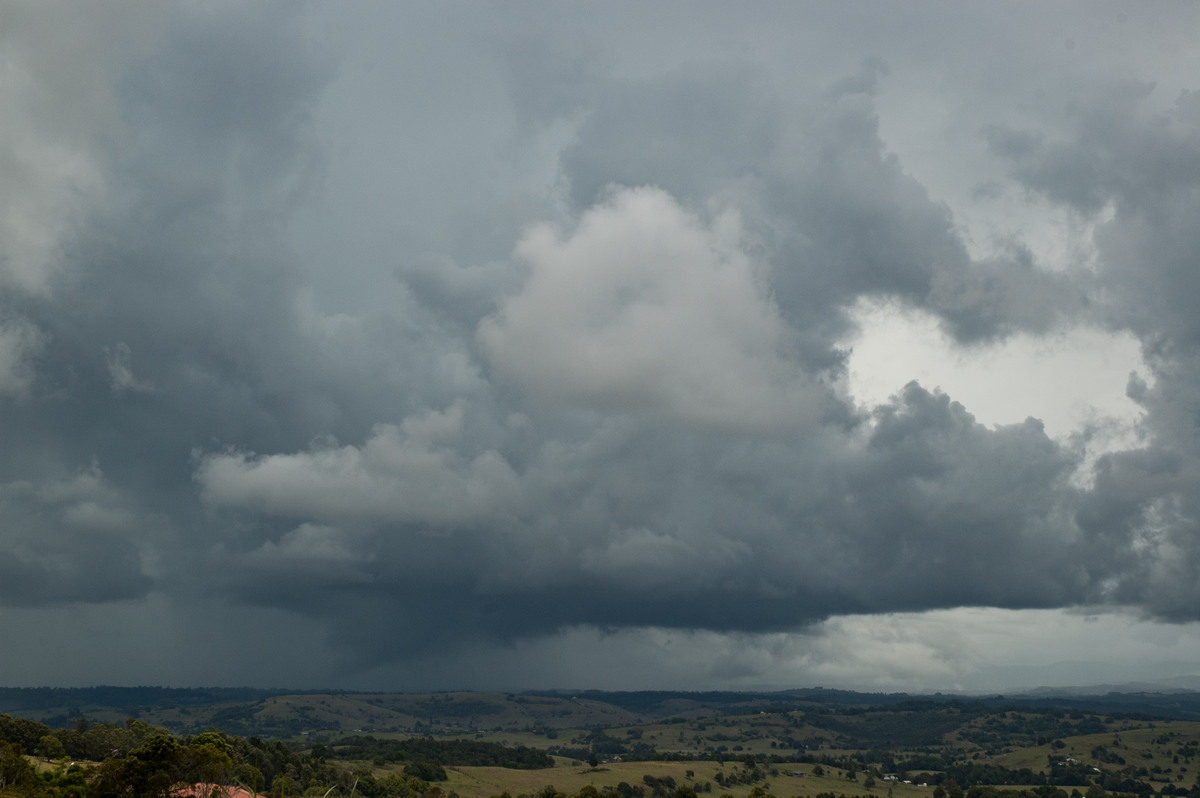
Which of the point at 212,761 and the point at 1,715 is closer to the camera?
the point at 212,761

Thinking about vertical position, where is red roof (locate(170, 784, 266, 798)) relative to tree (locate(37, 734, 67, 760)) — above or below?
above

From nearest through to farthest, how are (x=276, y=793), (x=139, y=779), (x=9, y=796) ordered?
1. (x=9, y=796)
2. (x=139, y=779)
3. (x=276, y=793)

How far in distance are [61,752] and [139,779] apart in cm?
8044

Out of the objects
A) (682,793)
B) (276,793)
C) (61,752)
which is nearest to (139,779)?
(276,793)

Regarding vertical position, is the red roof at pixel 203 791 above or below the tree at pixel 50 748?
above

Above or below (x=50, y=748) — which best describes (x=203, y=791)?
above

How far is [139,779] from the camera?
128125 mm

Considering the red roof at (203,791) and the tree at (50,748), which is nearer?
the red roof at (203,791)

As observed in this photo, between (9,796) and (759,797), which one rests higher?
(9,796)

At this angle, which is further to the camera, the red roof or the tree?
the tree

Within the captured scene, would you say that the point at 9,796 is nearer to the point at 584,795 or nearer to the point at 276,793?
the point at 276,793

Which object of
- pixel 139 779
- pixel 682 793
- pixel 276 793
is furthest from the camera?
pixel 682 793

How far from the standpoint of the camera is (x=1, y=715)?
18925 cm

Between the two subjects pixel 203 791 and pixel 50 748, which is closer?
pixel 203 791
